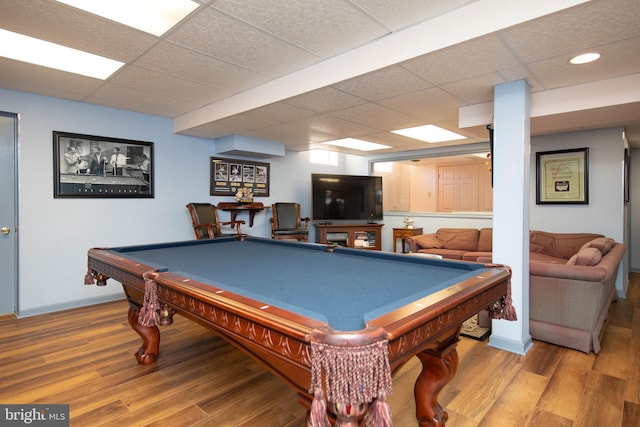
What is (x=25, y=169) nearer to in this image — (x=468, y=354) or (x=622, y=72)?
(x=468, y=354)

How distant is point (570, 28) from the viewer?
6.38 feet

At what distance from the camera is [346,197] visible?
6703 millimetres

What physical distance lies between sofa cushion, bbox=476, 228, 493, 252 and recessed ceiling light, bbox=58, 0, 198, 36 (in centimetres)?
501

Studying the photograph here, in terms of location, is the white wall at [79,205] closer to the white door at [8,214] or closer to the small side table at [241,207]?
the white door at [8,214]

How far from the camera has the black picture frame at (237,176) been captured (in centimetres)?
523

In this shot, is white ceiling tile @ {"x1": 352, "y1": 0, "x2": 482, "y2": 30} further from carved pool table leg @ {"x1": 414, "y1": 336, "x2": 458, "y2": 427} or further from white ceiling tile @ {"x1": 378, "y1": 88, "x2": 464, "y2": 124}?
carved pool table leg @ {"x1": 414, "y1": 336, "x2": 458, "y2": 427}

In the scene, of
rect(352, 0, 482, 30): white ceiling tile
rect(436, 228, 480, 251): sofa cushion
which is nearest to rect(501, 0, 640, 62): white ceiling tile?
rect(352, 0, 482, 30): white ceiling tile

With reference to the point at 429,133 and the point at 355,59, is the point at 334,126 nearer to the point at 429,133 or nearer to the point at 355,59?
the point at 429,133

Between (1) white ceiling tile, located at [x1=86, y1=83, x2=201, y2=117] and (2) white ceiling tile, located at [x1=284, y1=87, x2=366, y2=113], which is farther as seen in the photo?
(1) white ceiling tile, located at [x1=86, y1=83, x2=201, y2=117]

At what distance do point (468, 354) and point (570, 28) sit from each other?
2334 mm

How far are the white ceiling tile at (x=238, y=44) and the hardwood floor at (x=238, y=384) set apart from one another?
2.36 meters

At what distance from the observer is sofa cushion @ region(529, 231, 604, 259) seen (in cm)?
446

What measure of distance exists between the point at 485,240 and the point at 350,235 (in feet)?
7.73

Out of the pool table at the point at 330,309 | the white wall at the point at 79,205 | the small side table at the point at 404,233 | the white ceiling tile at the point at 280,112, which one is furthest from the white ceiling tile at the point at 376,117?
the small side table at the point at 404,233
